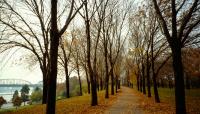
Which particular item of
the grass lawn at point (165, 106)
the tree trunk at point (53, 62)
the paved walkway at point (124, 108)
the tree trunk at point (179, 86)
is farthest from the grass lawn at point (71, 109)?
the tree trunk at point (53, 62)

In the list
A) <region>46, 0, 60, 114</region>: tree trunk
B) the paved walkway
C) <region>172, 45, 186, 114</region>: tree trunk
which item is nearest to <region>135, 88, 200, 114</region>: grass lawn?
the paved walkway

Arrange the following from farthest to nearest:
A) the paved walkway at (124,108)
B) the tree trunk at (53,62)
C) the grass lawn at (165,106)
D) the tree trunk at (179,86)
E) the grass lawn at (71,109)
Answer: the grass lawn at (71,109), the grass lawn at (165,106), the paved walkway at (124,108), the tree trunk at (179,86), the tree trunk at (53,62)

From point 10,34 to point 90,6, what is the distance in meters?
10.3

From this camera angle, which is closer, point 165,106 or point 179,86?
point 179,86

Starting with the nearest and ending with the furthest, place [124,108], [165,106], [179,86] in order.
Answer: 1. [179,86]
2. [124,108]
3. [165,106]

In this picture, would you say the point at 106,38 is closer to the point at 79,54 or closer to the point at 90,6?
the point at 90,6

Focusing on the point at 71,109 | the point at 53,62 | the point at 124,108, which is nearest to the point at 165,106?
the point at 124,108

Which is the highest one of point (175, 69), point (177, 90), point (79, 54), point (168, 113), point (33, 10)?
point (33, 10)

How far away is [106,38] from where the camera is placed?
32.2 meters

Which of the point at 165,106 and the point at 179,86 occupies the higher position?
the point at 179,86

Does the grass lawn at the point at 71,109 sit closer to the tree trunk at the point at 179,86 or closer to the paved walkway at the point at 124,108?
the paved walkway at the point at 124,108

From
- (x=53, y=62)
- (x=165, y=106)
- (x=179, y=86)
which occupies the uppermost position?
(x=53, y=62)

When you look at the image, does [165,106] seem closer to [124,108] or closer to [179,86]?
[124,108]

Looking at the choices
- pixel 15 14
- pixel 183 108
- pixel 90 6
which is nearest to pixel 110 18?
pixel 90 6
